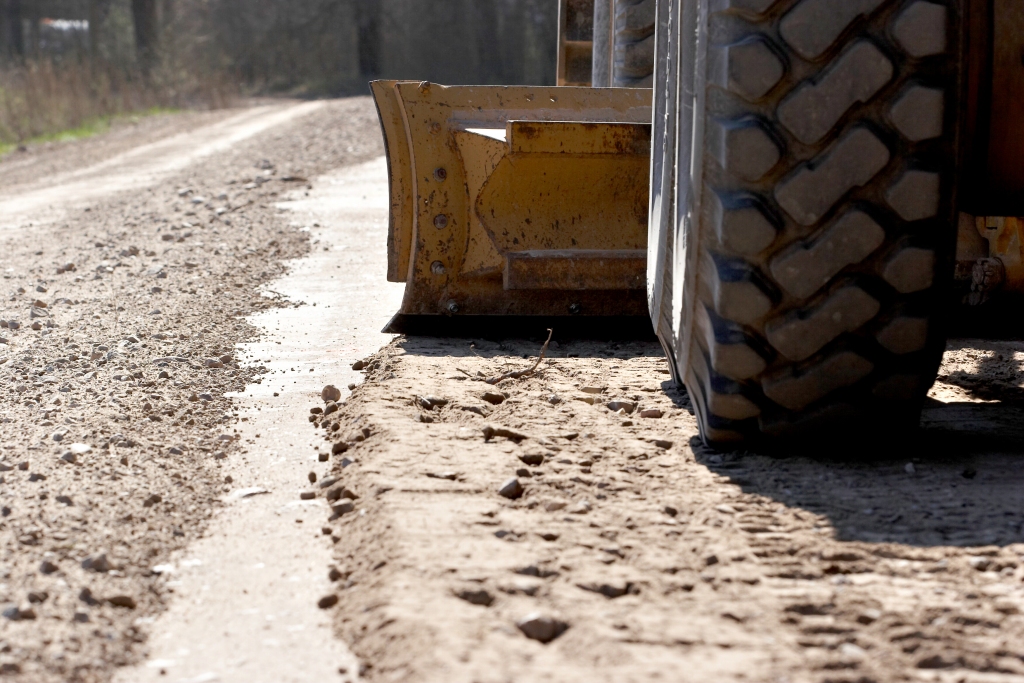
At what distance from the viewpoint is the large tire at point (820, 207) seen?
7.13ft

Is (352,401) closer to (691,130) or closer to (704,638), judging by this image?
(691,130)

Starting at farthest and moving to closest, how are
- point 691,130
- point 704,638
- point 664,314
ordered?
point 664,314, point 691,130, point 704,638

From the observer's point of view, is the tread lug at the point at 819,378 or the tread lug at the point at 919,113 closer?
the tread lug at the point at 919,113

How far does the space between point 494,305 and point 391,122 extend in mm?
734

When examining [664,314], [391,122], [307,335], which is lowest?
[307,335]

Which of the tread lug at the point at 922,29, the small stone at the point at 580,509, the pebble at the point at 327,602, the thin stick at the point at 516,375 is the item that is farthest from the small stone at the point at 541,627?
the thin stick at the point at 516,375

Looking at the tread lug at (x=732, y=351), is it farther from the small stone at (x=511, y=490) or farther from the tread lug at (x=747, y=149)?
the small stone at (x=511, y=490)

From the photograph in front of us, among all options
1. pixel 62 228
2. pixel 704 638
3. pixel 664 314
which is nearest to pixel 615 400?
pixel 664 314

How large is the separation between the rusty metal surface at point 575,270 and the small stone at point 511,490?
164 cm

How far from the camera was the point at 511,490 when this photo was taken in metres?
2.32

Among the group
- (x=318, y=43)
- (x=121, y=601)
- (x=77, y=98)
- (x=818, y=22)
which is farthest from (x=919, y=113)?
(x=318, y=43)

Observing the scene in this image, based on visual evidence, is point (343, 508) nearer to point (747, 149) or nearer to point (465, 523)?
point (465, 523)

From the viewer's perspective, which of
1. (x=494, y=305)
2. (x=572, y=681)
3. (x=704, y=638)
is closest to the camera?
(x=572, y=681)

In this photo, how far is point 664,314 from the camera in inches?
112
